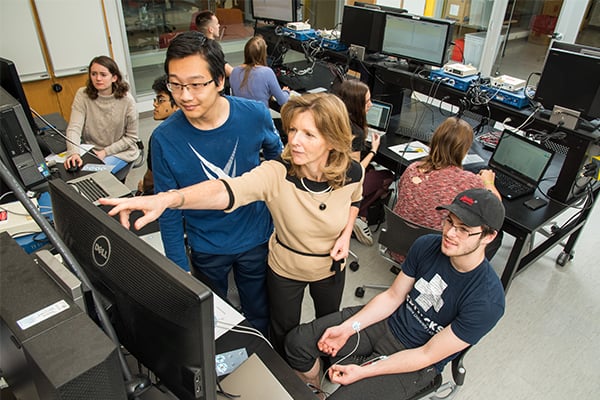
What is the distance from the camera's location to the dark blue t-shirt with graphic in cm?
151

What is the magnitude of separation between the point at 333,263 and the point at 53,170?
1735 mm

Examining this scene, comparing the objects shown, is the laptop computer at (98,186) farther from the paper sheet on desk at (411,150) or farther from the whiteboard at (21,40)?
the whiteboard at (21,40)

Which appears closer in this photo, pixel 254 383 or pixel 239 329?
pixel 254 383

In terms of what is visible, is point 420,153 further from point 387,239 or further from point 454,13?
point 454,13

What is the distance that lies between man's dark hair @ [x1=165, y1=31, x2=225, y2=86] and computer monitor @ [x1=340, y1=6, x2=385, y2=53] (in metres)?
2.33

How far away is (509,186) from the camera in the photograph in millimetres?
2674

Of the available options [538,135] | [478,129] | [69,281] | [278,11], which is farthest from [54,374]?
[278,11]

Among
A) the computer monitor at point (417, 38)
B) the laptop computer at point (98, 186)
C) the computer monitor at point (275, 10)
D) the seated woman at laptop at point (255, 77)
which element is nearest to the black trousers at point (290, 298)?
the laptop computer at point (98, 186)

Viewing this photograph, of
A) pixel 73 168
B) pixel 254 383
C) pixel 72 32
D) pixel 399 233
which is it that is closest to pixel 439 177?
pixel 399 233

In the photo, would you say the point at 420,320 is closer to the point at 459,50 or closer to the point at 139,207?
the point at 139,207

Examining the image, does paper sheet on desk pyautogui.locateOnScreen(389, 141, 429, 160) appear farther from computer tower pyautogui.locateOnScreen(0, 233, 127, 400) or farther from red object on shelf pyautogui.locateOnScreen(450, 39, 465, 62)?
red object on shelf pyautogui.locateOnScreen(450, 39, 465, 62)

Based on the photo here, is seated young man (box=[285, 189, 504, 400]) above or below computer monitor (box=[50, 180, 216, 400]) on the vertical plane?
below

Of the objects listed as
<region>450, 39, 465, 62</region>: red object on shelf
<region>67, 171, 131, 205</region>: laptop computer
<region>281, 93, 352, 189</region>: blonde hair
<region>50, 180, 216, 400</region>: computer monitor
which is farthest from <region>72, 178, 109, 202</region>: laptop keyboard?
<region>450, 39, 465, 62</region>: red object on shelf

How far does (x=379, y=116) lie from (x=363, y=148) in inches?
19.4
